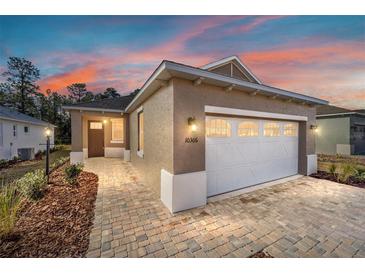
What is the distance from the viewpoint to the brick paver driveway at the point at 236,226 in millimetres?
2305

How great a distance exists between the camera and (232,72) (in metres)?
7.70

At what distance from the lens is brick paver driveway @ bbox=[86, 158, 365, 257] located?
2305 millimetres

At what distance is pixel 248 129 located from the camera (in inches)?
195

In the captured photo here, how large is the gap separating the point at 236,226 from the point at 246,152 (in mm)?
2553

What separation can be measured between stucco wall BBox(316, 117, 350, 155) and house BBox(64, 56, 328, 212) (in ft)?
33.7

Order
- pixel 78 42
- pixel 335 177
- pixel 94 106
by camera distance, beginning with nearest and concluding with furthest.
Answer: pixel 78 42
pixel 335 177
pixel 94 106

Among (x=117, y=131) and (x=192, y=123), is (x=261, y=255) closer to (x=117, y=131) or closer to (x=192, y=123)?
(x=192, y=123)

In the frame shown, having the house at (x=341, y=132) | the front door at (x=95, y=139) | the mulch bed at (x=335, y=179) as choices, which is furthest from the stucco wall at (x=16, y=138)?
the house at (x=341, y=132)

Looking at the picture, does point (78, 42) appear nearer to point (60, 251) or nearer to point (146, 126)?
point (146, 126)

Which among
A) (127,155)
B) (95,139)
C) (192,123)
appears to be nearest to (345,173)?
(192,123)

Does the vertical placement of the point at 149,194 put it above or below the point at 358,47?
below

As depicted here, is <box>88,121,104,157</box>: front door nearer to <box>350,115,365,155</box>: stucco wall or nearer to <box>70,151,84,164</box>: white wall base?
<box>70,151,84,164</box>: white wall base
